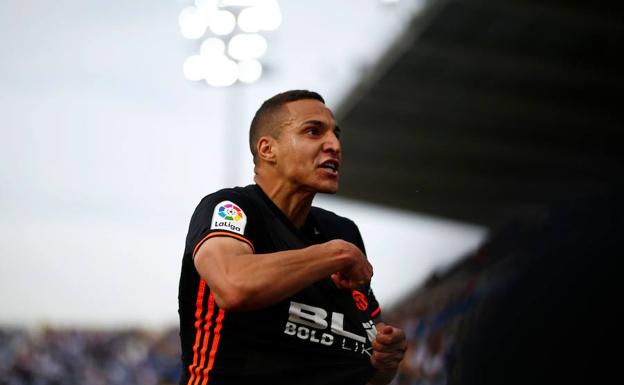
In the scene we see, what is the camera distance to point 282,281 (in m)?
2.42

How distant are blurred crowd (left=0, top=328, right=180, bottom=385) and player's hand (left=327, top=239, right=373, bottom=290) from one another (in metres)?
12.9

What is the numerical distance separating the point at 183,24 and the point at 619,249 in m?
13.8

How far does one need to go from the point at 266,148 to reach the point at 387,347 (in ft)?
2.38

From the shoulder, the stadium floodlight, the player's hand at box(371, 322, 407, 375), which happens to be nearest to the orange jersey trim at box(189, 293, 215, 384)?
the player's hand at box(371, 322, 407, 375)

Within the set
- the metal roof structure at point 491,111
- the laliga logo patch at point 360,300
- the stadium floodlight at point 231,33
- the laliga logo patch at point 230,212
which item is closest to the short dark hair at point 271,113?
the laliga logo patch at point 230,212

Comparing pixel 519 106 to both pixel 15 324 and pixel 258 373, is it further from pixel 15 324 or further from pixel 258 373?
pixel 258 373

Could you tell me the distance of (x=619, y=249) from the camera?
2391 mm

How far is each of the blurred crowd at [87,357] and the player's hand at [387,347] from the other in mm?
12688

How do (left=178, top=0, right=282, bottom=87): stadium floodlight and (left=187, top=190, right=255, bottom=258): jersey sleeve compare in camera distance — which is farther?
(left=178, top=0, right=282, bottom=87): stadium floodlight

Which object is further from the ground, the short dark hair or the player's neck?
the short dark hair

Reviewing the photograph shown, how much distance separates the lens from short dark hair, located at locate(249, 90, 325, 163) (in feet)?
10.1

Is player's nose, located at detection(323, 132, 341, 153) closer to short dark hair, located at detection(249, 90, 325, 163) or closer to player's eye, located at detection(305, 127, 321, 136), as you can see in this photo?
player's eye, located at detection(305, 127, 321, 136)

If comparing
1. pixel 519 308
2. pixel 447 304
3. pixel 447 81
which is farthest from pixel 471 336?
pixel 447 81

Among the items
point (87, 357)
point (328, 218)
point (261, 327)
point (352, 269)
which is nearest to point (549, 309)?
point (352, 269)
